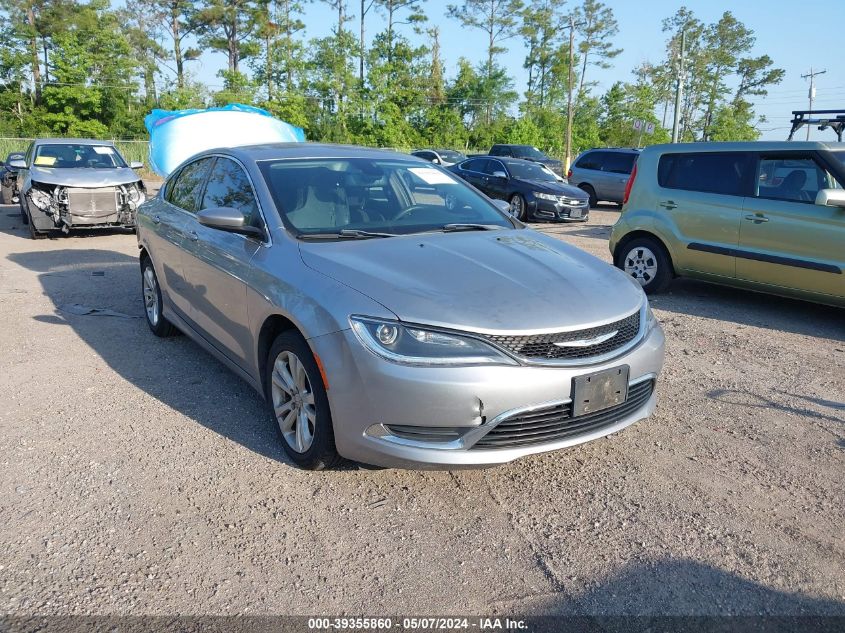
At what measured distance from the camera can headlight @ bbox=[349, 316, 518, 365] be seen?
9.53 feet

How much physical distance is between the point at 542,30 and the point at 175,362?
2484 inches

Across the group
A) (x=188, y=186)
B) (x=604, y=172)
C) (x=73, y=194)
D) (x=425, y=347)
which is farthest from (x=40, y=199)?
(x=604, y=172)

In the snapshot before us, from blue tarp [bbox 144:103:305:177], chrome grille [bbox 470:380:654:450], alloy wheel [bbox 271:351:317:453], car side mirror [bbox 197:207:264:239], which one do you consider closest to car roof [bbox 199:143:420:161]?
car side mirror [bbox 197:207:264:239]

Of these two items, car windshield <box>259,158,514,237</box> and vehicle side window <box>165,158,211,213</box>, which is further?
vehicle side window <box>165,158,211,213</box>

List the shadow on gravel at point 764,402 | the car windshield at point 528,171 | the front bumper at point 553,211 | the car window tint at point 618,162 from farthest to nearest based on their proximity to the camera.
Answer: the car window tint at point 618,162
the car windshield at point 528,171
the front bumper at point 553,211
the shadow on gravel at point 764,402

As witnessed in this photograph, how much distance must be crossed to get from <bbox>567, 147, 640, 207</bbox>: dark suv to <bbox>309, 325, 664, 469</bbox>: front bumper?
16.5 m

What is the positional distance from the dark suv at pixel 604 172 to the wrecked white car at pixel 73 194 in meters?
12.1

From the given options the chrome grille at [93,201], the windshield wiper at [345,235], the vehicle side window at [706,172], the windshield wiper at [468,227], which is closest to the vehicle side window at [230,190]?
the windshield wiper at [345,235]

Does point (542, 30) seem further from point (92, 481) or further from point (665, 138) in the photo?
point (92, 481)

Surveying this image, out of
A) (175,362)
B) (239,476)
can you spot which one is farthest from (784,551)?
(175,362)

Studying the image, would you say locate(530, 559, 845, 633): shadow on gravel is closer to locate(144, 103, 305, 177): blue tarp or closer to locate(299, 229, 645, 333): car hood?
locate(299, 229, 645, 333): car hood

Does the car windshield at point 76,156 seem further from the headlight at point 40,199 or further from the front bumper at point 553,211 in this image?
the front bumper at point 553,211

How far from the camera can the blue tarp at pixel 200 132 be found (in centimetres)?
1589

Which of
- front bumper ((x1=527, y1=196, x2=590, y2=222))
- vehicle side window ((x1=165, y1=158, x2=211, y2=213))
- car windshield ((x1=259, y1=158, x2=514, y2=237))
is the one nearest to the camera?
car windshield ((x1=259, y1=158, x2=514, y2=237))
